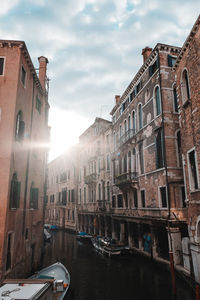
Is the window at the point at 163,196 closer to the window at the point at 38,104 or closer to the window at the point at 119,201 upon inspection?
the window at the point at 119,201

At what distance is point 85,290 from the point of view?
13.2m

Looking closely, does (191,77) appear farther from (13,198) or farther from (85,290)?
(85,290)

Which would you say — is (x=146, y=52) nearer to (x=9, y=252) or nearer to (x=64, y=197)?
(x=9, y=252)

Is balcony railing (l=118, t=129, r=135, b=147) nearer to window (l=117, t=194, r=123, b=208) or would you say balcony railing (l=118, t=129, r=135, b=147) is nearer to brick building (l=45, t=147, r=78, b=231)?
window (l=117, t=194, r=123, b=208)

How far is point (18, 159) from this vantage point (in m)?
12.3

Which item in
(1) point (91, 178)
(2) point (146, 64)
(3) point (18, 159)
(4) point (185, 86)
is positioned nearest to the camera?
(3) point (18, 159)

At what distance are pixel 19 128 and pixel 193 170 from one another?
29.9ft

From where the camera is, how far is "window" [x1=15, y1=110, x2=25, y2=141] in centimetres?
1199

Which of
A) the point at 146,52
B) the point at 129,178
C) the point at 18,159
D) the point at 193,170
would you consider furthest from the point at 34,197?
the point at 146,52

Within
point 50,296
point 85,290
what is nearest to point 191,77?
point 50,296

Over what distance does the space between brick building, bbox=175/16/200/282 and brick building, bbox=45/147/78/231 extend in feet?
98.8

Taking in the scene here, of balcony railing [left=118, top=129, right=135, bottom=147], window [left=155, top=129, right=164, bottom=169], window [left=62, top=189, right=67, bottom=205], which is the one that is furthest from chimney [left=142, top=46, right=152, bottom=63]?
window [left=62, top=189, right=67, bottom=205]

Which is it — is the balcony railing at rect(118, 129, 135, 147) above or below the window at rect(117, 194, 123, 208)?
above

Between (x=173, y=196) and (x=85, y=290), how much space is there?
25.6ft
